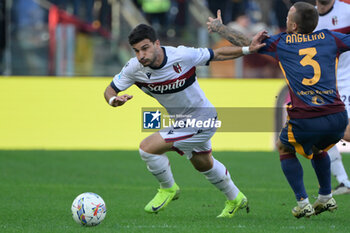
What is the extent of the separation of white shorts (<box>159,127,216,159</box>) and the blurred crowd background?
7665mm

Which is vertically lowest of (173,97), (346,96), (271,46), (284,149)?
(284,149)

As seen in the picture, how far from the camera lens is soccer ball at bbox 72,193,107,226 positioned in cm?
643

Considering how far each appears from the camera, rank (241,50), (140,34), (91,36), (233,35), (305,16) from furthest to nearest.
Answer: (91,36)
(233,35)
(241,50)
(140,34)
(305,16)

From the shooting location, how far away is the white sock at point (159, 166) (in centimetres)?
710

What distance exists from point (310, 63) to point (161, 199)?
79.1 inches

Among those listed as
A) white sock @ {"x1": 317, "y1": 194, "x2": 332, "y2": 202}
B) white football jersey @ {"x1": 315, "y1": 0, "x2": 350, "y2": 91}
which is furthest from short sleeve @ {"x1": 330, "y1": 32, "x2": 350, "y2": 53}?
white football jersey @ {"x1": 315, "y1": 0, "x2": 350, "y2": 91}

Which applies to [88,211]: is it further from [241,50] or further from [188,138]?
[241,50]

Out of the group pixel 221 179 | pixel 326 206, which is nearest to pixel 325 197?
pixel 326 206

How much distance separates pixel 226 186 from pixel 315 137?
1.19m

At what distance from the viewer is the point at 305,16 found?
6.55 m

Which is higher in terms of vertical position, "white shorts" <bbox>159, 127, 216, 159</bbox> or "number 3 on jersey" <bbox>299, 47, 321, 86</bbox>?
"number 3 on jersey" <bbox>299, 47, 321, 86</bbox>

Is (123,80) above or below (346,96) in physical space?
above

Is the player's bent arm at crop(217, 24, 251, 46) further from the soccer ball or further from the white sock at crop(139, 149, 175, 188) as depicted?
the soccer ball

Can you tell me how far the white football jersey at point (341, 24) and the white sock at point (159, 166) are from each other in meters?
2.69
